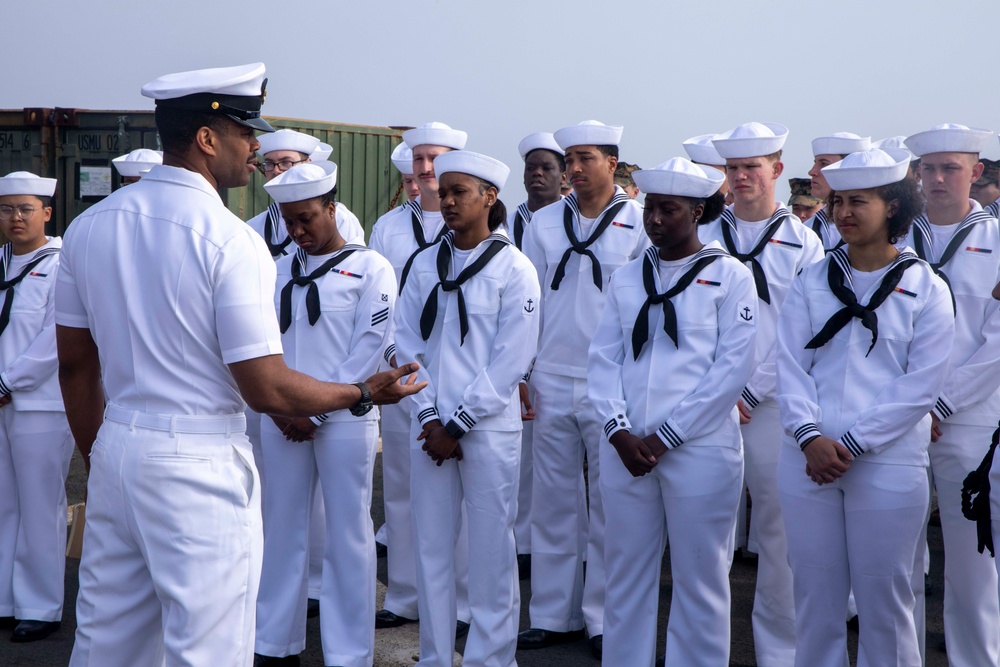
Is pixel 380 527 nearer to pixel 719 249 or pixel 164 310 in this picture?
pixel 719 249

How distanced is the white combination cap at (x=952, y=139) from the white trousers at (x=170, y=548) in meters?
3.52

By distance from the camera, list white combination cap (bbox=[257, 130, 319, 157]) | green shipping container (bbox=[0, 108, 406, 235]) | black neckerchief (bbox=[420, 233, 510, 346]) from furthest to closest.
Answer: green shipping container (bbox=[0, 108, 406, 235]) → white combination cap (bbox=[257, 130, 319, 157]) → black neckerchief (bbox=[420, 233, 510, 346])

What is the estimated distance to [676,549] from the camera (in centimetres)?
437

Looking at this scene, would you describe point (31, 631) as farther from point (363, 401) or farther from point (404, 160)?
point (404, 160)

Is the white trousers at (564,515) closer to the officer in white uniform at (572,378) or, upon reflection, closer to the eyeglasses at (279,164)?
the officer in white uniform at (572,378)

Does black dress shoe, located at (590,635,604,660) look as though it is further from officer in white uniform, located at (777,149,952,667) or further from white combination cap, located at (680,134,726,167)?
white combination cap, located at (680,134,726,167)

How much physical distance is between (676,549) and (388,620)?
6.40ft

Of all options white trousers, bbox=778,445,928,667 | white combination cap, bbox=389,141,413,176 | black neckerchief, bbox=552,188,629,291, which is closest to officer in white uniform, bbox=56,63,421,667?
white trousers, bbox=778,445,928,667

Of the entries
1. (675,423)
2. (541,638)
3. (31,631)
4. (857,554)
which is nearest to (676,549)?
(675,423)

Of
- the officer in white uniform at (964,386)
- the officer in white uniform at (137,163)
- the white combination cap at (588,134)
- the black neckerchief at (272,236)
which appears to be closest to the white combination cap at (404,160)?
the black neckerchief at (272,236)

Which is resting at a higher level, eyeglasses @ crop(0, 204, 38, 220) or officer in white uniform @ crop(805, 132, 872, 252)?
officer in white uniform @ crop(805, 132, 872, 252)

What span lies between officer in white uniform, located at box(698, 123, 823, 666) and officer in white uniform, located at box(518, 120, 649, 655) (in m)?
0.55

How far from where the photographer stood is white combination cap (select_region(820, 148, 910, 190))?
13.6 feet

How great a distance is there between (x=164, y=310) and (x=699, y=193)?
2361mm
